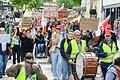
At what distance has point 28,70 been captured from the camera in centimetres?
846

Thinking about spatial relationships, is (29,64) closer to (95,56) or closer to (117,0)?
(95,56)

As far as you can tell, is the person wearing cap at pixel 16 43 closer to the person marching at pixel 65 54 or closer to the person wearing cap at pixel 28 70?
the person marching at pixel 65 54

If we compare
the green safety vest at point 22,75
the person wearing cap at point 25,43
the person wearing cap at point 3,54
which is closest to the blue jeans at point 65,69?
the person wearing cap at point 3,54

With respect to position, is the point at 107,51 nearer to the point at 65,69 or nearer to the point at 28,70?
the point at 65,69

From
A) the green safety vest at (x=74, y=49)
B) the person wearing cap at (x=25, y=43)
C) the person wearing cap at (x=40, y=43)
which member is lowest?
the person wearing cap at (x=40, y=43)

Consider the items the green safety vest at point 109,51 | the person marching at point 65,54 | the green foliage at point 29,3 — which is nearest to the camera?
the green safety vest at point 109,51

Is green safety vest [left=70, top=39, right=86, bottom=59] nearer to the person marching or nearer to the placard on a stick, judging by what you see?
the person marching

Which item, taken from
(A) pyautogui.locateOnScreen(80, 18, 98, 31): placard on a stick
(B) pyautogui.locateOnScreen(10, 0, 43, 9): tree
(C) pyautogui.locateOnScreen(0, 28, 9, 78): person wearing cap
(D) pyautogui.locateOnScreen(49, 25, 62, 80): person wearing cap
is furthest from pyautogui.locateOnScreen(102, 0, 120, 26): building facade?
(C) pyautogui.locateOnScreen(0, 28, 9, 78): person wearing cap

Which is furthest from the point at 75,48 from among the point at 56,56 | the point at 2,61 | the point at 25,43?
the point at 25,43

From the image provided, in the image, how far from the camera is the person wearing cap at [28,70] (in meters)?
8.37

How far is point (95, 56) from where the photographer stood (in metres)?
11.9

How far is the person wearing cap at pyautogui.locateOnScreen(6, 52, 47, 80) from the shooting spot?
8367 millimetres

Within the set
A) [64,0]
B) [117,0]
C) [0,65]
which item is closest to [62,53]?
[0,65]

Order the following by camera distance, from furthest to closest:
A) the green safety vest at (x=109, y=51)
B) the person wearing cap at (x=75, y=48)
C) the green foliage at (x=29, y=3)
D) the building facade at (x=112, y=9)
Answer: the green foliage at (x=29, y=3), the building facade at (x=112, y=9), the person wearing cap at (x=75, y=48), the green safety vest at (x=109, y=51)
